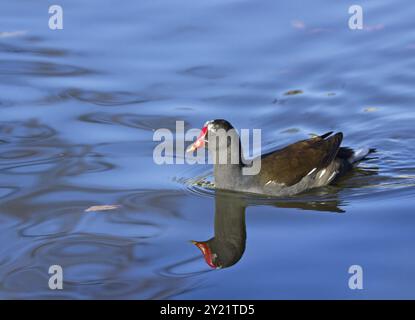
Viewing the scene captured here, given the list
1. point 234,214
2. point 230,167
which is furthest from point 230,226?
point 230,167

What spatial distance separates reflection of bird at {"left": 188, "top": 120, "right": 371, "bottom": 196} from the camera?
8.68 m

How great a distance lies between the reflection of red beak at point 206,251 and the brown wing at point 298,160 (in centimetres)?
131

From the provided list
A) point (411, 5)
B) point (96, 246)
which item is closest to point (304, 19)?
point (411, 5)

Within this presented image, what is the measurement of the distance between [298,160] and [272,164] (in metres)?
0.29

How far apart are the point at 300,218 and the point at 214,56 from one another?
15.2ft

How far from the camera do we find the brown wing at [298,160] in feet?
28.8

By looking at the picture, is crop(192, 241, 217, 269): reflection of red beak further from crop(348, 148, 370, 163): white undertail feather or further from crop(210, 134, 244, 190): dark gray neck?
crop(348, 148, 370, 163): white undertail feather

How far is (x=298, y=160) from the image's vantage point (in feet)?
29.4

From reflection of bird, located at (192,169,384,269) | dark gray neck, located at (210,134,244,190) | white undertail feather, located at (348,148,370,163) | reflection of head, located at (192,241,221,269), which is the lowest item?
reflection of head, located at (192,241,221,269)

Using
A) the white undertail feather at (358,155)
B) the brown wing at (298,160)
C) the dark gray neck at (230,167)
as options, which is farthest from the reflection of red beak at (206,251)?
the white undertail feather at (358,155)

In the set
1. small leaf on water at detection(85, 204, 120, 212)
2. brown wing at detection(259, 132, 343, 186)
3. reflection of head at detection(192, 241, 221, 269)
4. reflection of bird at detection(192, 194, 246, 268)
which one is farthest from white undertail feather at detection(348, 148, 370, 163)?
small leaf on water at detection(85, 204, 120, 212)

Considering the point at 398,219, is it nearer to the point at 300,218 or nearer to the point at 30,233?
the point at 300,218

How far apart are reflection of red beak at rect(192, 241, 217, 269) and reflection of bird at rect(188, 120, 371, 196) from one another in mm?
1221

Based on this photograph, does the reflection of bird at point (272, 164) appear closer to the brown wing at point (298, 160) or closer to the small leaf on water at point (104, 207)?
the brown wing at point (298, 160)
